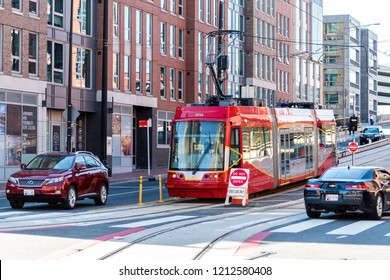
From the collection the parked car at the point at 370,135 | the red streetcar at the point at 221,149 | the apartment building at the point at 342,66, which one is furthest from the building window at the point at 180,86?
the apartment building at the point at 342,66

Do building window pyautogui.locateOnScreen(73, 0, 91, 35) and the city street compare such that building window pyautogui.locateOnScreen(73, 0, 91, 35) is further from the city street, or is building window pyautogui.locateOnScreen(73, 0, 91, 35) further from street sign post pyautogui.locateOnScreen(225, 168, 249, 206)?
street sign post pyautogui.locateOnScreen(225, 168, 249, 206)

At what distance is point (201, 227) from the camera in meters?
20.5

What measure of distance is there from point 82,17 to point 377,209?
101 ft

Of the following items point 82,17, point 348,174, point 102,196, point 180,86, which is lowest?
point 102,196

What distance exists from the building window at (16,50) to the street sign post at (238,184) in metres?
19.0

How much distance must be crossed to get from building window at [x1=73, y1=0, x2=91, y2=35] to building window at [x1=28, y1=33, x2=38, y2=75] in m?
4.69

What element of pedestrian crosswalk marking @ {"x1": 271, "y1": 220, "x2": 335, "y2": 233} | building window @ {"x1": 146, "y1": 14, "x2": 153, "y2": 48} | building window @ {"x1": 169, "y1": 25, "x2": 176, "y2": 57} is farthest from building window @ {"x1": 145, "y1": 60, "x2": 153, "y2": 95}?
pedestrian crosswalk marking @ {"x1": 271, "y1": 220, "x2": 335, "y2": 233}

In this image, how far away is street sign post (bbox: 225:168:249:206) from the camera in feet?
90.1

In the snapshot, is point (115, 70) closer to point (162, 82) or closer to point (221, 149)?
point (162, 82)

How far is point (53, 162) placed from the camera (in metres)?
26.7

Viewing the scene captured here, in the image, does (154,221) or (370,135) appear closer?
(154,221)

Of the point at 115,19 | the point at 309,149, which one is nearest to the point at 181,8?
the point at 115,19

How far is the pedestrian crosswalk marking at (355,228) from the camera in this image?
19.2 meters

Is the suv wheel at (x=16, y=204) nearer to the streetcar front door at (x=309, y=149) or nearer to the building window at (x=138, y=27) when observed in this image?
the streetcar front door at (x=309, y=149)
